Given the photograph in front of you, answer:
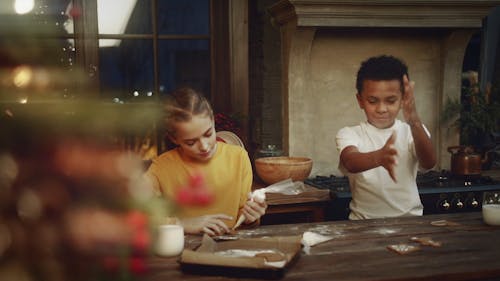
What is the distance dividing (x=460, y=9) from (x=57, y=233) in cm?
323

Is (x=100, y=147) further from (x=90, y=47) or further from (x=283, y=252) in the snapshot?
(x=90, y=47)

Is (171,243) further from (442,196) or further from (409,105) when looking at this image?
(442,196)

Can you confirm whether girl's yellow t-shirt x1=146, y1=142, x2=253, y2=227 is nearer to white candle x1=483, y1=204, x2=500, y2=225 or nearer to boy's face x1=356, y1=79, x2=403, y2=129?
boy's face x1=356, y1=79, x2=403, y2=129

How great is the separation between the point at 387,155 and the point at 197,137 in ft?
2.93

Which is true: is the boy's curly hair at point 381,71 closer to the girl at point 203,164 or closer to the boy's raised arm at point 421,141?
the boy's raised arm at point 421,141

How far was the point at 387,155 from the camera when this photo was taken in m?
2.35

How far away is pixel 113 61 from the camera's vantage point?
11.1 feet

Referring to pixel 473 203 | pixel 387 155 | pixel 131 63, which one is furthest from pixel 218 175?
pixel 131 63

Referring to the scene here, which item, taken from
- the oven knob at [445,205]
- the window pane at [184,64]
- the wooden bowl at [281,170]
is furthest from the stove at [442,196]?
the window pane at [184,64]

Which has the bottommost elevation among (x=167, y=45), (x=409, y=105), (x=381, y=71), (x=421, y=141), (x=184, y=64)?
(x=421, y=141)

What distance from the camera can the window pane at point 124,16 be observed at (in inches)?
132

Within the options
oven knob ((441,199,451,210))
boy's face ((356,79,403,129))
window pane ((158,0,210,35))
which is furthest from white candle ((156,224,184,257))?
window pane ((158,0,210,35))

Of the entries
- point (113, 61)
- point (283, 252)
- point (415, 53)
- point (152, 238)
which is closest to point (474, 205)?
point (415, 53)

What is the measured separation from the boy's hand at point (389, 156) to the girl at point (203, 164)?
0.61m
